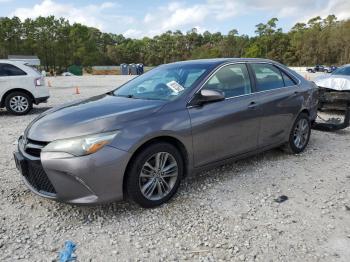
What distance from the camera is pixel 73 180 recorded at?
128 inches

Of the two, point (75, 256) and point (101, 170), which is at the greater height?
point (101, 170)

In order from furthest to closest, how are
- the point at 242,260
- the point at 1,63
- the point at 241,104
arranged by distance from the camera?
the point at 1,63
the point at 241,104
the point at 242,260

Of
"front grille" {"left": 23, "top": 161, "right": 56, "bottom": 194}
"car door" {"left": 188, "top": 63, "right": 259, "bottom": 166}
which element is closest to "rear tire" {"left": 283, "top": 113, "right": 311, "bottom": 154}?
"car door" {"left": 188, "top": 63, "right": 259, "bottom": 166}

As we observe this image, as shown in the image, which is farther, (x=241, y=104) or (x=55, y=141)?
(x=241, y=104)

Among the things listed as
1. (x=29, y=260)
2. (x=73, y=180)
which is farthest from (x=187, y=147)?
(x=29, y=260)

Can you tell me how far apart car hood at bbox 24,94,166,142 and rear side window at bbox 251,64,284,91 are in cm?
170

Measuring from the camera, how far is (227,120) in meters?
4.27

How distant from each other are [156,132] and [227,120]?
1.09 meters

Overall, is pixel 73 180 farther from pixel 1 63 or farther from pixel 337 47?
pixel 337 47

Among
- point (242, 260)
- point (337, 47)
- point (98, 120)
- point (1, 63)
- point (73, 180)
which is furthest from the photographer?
point (337, 47)

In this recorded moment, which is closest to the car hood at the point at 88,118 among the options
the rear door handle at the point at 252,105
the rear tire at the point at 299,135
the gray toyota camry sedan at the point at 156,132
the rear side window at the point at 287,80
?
the gray toyota camry sedan at the point at 156,132

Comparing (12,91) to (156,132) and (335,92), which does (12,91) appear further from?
(335,92)

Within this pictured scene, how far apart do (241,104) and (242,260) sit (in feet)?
7.01

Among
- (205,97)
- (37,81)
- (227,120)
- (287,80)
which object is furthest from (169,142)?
(37,81)
